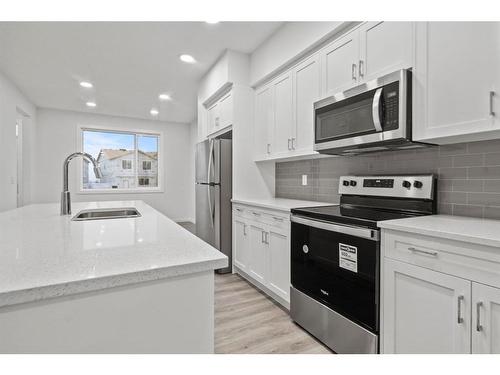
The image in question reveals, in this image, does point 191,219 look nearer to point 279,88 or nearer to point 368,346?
point 279,88

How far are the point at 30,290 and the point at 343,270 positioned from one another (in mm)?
1486

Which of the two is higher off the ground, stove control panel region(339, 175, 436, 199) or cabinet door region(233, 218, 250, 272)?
stove control panel region(339, 175, 436, 199)

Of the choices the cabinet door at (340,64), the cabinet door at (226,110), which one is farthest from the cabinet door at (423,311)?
the cabinet door at (226,110)

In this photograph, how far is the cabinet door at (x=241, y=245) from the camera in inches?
113

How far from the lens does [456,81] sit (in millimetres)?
1364

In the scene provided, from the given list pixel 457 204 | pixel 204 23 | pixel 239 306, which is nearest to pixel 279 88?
pixel 204 23

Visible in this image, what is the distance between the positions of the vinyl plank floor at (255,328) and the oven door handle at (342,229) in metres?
0.78

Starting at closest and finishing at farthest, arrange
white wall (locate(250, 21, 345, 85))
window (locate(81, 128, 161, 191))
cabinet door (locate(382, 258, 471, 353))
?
cabinet door (locate(382, 258, 471, 353)) → white wall (locate(250, 21, 345, 85)) → window (locate(81, 128, 161, 191))

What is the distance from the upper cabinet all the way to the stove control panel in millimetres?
695

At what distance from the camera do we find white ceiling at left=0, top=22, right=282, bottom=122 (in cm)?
267

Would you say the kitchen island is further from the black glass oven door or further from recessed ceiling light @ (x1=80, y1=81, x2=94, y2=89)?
recessed ceiling light @ (x1=80, y1=81, x2=94, y2=89)

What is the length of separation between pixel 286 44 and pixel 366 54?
38.7 inches

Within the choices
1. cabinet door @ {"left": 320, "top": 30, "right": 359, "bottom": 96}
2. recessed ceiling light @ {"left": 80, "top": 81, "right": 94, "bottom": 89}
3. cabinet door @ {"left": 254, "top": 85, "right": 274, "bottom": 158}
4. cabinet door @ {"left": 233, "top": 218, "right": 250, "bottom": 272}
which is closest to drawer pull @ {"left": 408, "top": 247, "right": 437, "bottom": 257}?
cabinet door @ {"left": 320, "top": 30, "right": 359, "bottom": 96}

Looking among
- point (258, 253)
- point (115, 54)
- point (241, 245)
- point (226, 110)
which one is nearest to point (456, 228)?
point (258, 253)
